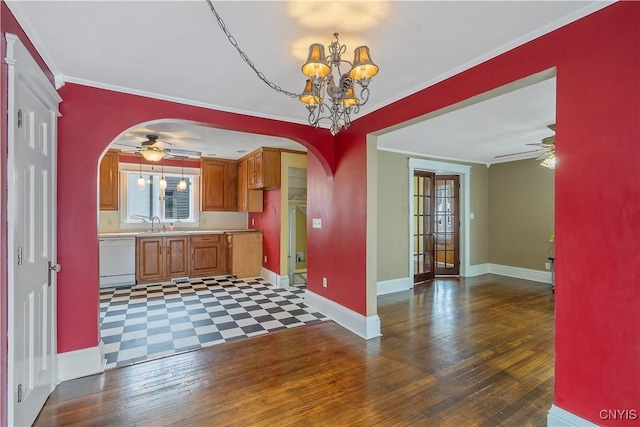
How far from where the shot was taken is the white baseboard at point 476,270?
5.98 m

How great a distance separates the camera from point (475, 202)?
6133 millimetres

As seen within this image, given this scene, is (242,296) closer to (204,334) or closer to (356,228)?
(204,334)

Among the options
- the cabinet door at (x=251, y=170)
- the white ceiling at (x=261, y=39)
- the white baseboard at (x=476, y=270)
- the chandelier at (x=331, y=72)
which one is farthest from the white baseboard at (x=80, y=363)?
the white baseboard at (x=476, y=270)

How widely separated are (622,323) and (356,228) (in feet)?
7.11

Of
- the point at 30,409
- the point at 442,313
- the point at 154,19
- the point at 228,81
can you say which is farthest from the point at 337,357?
the point at 154,19

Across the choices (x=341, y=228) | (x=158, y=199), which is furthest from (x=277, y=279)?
(x=158, y=199)

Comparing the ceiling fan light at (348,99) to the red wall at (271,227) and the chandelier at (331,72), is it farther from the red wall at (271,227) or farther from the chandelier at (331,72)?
the red wall at (271,227)

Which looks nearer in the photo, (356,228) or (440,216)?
(356,228)

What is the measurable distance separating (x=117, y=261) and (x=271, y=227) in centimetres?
267

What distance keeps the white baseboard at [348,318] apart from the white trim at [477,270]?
11.9 ft

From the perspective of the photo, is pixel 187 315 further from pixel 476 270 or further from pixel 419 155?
pixel 476 270

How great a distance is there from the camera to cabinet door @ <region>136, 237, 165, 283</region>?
5.19 meters

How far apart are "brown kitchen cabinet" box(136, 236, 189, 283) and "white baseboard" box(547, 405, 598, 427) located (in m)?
5.50

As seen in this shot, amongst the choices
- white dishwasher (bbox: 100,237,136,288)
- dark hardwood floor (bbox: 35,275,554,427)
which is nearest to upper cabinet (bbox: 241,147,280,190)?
white dishwasher (bbox: 100,237,136,288)
